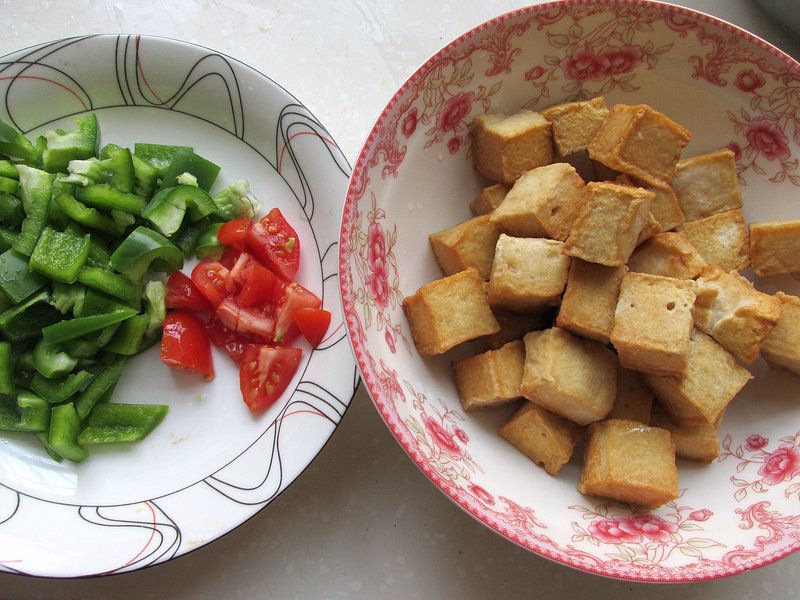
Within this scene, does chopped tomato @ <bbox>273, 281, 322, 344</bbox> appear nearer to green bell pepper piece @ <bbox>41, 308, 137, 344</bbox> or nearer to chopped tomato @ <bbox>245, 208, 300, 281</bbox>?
chopped tomato @ <bbox>245, 208, 300, 281</bbox>

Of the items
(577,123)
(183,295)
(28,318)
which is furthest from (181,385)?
(577,123)

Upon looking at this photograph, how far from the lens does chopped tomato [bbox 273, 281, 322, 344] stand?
5.44 ft

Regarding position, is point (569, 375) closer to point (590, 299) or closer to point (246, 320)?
point (590, 299)

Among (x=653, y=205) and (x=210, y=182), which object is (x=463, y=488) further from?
(x=210, y=182)

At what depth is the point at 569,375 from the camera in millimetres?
1336

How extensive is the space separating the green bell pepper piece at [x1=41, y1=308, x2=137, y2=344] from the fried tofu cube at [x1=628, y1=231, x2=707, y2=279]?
4.61 ft

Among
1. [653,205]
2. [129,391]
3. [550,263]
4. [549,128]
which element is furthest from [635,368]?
[129,391]

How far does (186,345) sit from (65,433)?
40 cm

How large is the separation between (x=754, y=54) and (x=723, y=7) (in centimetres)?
65

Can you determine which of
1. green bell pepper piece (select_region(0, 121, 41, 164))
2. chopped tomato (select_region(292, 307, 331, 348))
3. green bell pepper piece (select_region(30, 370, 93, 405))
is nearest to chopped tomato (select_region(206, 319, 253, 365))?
chopped tomato (select_region(292, 307, 331, 348))

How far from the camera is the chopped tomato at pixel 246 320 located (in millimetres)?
1675

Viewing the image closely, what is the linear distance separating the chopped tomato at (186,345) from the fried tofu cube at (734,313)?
132cm

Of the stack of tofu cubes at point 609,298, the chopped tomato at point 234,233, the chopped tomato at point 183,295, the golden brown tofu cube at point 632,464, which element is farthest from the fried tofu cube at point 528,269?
the chopped tomato at point 183,295

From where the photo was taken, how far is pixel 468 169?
1.60 m
